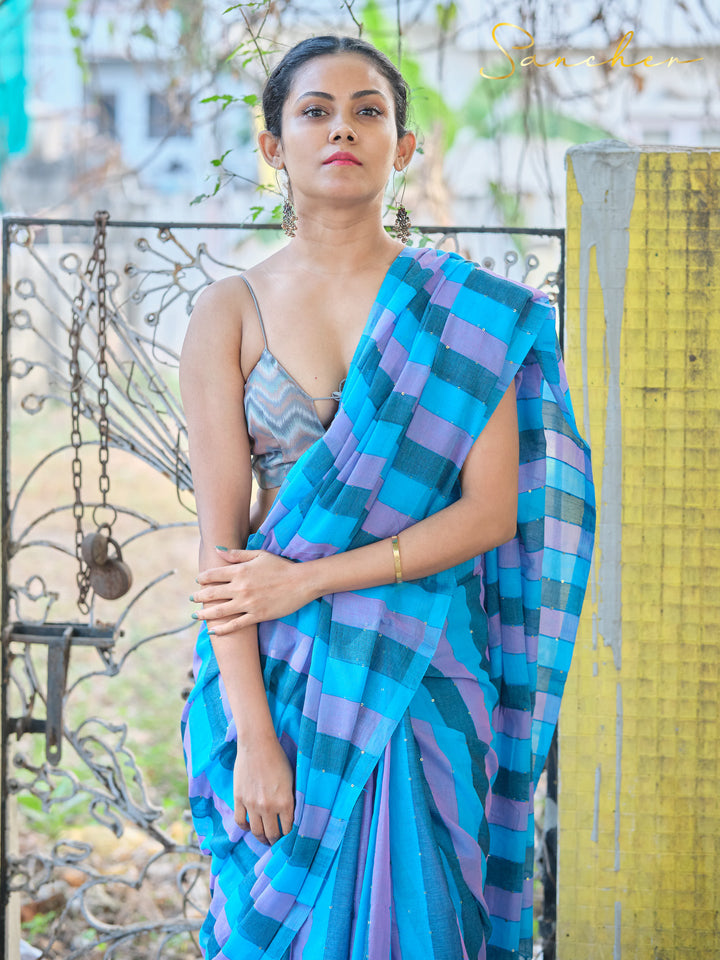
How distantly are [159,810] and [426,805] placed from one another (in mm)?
1287

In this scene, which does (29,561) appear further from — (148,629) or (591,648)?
(591,648)

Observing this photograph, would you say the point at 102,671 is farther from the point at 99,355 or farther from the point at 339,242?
the point at 339,242

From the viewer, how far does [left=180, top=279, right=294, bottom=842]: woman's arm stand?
4.88 ft

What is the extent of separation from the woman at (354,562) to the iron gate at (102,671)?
641 millimetres

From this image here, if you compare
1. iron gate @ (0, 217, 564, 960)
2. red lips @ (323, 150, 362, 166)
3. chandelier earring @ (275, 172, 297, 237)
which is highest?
red lips @ (323, 150, 362, 166)

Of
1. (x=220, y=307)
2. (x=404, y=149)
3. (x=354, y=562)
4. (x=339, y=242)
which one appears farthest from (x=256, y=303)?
(x=354, y=562)

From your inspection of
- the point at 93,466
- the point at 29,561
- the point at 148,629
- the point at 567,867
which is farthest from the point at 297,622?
the point at 93,466

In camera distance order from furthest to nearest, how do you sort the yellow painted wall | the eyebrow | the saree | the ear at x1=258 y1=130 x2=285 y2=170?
the yellow painted wall, the ear at x1=258 y1=130 x2=285 y2=170, the eyebrow, the saree

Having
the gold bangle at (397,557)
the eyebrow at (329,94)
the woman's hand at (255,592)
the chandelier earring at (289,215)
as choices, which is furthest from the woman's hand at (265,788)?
the eyebrow at (329,94)

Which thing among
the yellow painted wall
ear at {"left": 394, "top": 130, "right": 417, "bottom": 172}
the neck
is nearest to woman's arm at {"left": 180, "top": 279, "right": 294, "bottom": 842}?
the neck

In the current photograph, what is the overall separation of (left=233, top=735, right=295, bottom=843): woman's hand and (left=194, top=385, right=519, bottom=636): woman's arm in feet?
0.68

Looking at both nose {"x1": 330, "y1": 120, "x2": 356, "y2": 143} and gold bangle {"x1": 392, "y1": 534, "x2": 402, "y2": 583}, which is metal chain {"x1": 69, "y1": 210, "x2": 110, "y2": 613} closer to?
nose {"x1": 330, "y1": 120, "x2": 356, "y2": 143}

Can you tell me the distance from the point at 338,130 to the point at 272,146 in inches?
8.1

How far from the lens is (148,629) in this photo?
5.57 meters
